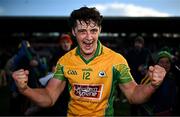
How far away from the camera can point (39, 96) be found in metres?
3.66

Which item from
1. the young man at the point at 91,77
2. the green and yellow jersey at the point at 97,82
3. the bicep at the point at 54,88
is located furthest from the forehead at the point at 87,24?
the bicep at the point at 54,88

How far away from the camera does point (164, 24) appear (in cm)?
3047

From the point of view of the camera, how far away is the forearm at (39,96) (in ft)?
11.6

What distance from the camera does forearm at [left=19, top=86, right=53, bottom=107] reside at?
3530 millimetres

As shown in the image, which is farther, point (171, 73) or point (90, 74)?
point (171, 73)

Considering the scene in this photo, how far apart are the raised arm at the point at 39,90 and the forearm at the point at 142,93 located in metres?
0.82

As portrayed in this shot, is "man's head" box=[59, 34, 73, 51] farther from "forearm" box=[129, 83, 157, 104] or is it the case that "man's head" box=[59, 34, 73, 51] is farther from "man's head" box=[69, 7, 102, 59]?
"forearm" box=[129, 83, 157, 104]

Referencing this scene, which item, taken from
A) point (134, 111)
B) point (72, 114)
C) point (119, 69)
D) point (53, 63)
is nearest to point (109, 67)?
point (119, 69)

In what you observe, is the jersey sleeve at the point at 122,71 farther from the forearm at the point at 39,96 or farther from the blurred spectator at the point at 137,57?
the blurred spectator at the point at 137,57

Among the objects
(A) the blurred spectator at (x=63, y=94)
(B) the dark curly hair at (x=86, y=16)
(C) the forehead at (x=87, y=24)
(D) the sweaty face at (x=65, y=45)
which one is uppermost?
(B) the dark curly hair at (x=86, y=16)

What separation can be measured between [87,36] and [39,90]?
2.45ft

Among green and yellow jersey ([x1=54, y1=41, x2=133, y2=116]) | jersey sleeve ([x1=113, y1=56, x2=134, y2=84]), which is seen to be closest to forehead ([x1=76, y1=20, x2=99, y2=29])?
green and yellow jersey ([x1=54, y1=41, x2=133, y2=116])

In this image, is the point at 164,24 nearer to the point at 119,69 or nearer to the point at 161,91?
the point at 161,91

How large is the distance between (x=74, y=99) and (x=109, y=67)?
51cm
